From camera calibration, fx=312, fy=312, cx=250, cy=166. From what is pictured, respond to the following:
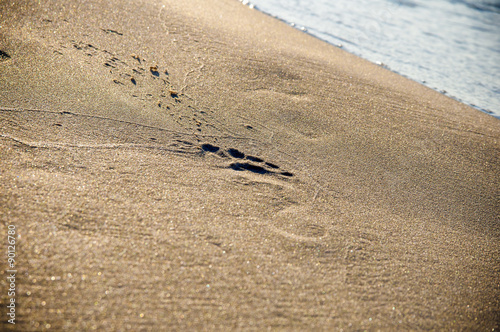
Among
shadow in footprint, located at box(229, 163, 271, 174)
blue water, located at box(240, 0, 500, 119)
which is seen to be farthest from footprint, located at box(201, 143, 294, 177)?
blue water, located at box(240, 0, 500, 119)

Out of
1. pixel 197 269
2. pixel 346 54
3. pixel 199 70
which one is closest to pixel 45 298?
pixel 197 269

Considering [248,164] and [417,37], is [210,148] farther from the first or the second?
[417,37]

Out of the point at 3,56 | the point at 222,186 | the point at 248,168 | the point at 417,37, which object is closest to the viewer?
the point at 222,186

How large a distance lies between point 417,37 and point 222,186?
4325mm

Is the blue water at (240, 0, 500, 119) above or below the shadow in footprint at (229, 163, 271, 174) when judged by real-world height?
above

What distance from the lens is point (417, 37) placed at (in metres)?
4.49

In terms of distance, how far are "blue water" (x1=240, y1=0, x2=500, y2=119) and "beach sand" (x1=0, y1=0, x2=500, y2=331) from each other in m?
1.07

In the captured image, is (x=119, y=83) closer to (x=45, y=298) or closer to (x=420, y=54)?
(x=45, y=298)

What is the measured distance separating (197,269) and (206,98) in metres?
1.23

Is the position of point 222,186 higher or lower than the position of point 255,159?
lower

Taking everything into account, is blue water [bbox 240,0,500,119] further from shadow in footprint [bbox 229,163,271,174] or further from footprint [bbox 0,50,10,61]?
footprint [bbox 0,50,10,61]

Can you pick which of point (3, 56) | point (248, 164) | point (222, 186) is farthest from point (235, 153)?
point (3, 56)

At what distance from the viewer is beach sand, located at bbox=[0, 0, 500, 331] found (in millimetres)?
1142

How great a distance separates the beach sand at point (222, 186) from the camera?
1.14 meters
